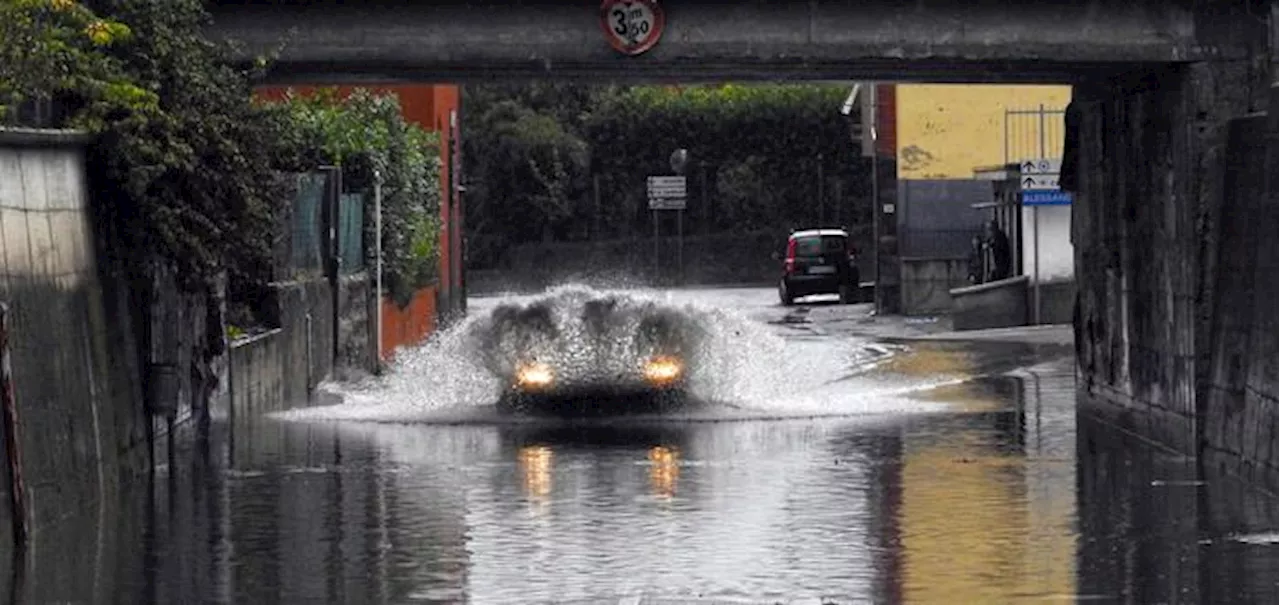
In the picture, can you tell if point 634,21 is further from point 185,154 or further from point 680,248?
point 680,248

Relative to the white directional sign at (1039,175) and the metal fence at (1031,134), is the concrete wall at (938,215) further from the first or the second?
the white directional sign at (1039,175)

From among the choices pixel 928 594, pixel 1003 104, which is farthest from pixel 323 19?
pixel 1003 104

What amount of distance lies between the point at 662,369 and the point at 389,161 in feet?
43.6

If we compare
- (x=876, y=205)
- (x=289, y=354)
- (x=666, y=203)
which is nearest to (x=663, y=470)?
(x=289, y=354)

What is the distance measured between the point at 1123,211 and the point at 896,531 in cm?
1282

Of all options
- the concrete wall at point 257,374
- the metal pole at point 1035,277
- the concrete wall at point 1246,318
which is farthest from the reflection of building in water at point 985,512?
the metal pole at point 1035,277

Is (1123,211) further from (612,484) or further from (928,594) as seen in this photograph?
(928,594)

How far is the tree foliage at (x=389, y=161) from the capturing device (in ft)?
136

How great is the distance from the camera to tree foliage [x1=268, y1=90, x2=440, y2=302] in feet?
136

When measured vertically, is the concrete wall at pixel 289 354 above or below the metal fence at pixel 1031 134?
below

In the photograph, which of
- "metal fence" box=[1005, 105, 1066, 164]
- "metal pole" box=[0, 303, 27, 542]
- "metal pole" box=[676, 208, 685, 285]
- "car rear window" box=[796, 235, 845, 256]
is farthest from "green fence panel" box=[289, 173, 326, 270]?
"metal pole" box=[676, 208, 685, 285]

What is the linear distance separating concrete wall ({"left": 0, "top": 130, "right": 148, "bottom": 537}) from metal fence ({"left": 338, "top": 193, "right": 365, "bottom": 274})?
1613 cm

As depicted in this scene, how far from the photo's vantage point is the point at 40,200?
21344 millimetres

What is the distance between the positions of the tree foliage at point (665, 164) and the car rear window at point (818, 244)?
14.1 m
